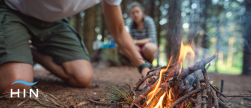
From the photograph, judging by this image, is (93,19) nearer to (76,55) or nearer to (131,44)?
(76,55)

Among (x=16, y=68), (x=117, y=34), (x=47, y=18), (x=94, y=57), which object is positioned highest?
(x=47, y=18)

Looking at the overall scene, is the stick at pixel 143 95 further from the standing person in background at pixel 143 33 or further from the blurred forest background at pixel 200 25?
the standing person in background at pixel 143 33

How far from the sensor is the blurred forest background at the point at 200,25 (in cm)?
185

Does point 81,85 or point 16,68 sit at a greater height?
point 16,68

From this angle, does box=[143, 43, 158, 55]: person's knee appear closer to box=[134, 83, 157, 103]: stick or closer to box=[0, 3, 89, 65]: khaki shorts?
box=[0, 3, 89, 65]: khaki shorts

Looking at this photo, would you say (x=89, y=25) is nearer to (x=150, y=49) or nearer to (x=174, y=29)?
(x=150, y=49)

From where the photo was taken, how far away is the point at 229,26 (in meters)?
2.31

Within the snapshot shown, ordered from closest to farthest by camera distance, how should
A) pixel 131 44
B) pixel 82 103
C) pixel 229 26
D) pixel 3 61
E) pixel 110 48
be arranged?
pixel 82 103
pixel 3 61
pixel 131 44
pixel 229 26
pixel 110 48

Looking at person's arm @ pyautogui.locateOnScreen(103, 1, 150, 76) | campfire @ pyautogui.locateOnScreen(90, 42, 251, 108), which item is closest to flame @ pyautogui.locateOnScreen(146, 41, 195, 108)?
campfire @ pyautogui.locateOnScreen(90, 42, 251, 108)

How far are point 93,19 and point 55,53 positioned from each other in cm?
447

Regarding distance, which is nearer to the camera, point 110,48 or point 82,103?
point 82,103

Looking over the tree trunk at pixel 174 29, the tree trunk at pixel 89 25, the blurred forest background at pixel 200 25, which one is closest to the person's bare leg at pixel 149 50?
the blurred forest background at pixel 200 25

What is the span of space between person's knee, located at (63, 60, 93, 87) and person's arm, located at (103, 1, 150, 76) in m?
0.72

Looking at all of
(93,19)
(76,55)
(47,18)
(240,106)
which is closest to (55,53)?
(76,55)
